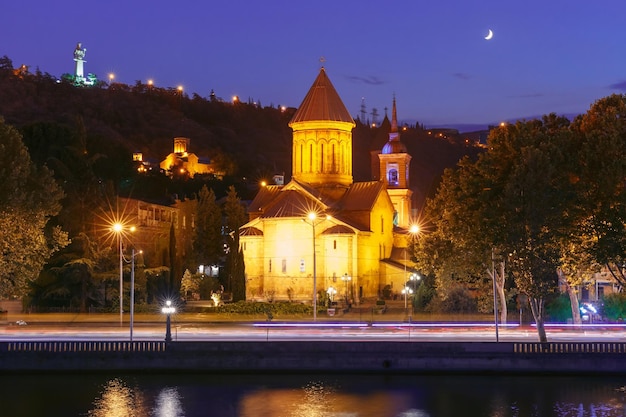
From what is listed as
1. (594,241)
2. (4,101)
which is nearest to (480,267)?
(594,241)

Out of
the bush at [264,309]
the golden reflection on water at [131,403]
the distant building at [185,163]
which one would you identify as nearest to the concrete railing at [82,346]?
the golden reflection on water at [131,403]

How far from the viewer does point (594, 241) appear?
42812mm

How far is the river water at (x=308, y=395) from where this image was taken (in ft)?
101

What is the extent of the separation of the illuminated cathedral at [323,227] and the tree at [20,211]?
25556 millimetres

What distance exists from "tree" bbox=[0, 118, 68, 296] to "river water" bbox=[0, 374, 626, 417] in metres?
8.86

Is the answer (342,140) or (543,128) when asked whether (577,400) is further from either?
(342,140)

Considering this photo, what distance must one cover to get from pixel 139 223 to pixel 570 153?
45.3 meters

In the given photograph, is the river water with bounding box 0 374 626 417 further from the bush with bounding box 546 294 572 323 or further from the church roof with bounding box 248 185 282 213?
the church roof with bounding box 248 185 282 213

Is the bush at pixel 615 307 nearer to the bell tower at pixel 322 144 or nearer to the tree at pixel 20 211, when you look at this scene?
the bell tower at pixel 322 144

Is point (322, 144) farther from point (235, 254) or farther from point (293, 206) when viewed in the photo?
point (235, 254)

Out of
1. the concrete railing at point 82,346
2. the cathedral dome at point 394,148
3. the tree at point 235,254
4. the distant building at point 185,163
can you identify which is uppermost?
the distant building at point 185,163

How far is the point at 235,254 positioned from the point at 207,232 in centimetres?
1490

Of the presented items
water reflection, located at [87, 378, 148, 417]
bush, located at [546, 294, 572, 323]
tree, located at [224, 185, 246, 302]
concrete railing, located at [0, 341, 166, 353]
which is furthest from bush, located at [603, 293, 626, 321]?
water reflection, located at [87, 378, 148, 417]

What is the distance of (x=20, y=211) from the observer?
43656mm
